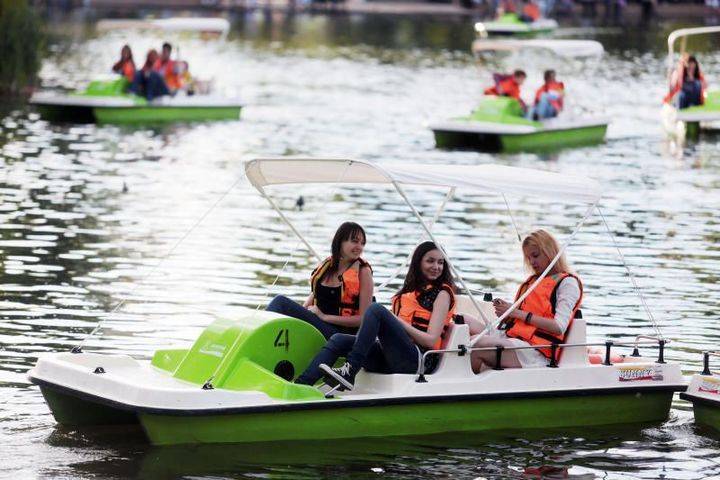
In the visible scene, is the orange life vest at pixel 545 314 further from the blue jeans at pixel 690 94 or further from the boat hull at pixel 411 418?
the blue jeans at pixel 690 94

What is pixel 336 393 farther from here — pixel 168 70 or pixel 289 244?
pixel 168 70

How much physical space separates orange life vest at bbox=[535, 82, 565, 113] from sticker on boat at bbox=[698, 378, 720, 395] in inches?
750

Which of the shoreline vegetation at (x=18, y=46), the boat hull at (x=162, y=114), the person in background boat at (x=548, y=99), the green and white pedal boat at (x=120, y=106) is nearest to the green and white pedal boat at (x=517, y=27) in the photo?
the shoreline vegetation at (x=18, y=46)

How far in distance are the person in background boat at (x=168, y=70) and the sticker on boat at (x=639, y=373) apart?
73.7 ft

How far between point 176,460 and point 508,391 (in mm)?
2459

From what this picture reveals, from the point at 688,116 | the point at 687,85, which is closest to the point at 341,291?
the point at 688,116

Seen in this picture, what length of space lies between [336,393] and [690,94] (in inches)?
948

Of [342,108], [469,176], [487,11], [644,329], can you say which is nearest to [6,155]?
[342,108]

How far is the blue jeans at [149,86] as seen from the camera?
3456 centimetres

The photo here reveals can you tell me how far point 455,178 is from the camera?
12312 millimetres

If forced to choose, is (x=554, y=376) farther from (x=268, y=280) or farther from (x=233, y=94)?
(x=233, y=94)

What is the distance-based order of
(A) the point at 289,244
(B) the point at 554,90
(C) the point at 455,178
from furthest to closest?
1. (B) the point at 554,90
2. (A) the point at 289,244
3. (C) the point at 455,178

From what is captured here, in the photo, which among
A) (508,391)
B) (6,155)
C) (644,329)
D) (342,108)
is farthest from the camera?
(342,108)

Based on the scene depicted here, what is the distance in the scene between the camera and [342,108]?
39.0 m
